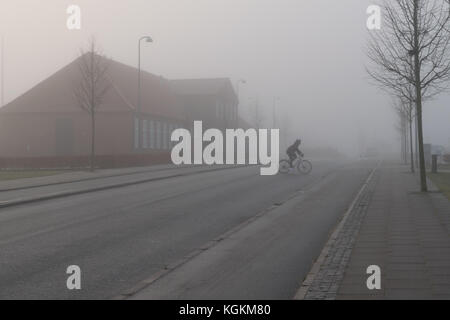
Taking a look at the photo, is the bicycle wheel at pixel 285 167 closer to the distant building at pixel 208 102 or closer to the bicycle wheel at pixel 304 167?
the bicycle wheel at pixel 304 167

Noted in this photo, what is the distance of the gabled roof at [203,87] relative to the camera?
8575 centimetres

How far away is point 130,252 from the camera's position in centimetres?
1043

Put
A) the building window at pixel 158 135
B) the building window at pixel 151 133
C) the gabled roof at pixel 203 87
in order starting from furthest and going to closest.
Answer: the gabled roof at pixel 203 87, the building window at pixel 158 135, the building window at pixel 151 133

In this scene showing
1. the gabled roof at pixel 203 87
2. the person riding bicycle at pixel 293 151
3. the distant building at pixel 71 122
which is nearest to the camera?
the person riding bicycle at pixel 293 151

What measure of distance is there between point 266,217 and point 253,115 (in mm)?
79360

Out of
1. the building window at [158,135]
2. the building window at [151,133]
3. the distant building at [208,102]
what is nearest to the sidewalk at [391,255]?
the building window at [151,133]

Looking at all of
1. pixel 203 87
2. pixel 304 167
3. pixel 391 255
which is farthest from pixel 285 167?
pixel 203 87

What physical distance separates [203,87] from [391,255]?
79.7 meters

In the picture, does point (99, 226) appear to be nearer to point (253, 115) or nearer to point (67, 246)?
point (67, 246)

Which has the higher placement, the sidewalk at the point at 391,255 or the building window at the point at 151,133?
the building window at the point at 151,133

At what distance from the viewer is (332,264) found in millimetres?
8906

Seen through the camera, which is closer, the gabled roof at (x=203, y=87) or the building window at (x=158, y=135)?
the building window at (x=158, y=135)

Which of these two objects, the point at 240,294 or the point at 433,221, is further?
the point at 433,221
